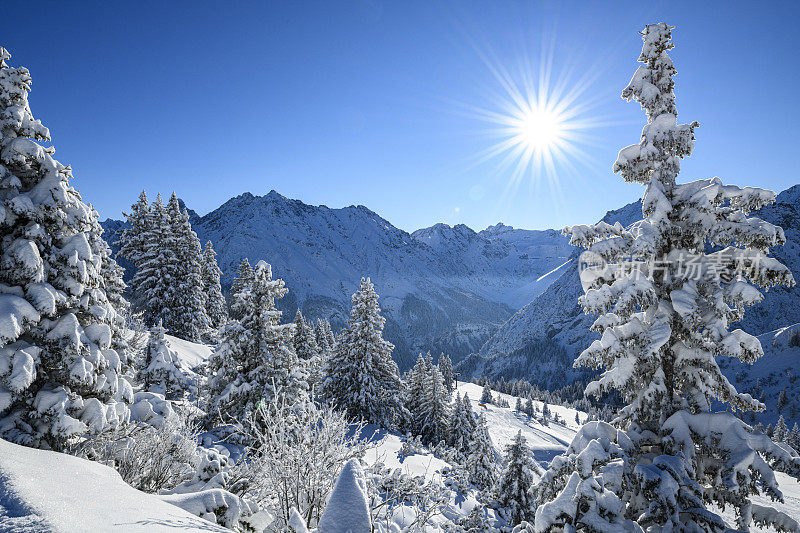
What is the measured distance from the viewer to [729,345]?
6.34 metres

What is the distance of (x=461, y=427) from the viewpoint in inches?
1375

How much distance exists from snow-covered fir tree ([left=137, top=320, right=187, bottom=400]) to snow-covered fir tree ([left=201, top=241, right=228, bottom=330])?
2077 centimetres

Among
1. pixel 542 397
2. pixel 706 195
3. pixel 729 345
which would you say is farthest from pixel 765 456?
pixel 542 397

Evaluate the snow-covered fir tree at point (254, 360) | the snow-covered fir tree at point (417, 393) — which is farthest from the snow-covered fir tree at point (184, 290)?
the snow-covered fir tree at point (417, 393)

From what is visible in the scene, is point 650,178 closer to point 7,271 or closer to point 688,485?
point 688,485

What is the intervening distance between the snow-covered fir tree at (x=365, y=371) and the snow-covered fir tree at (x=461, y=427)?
9222mm

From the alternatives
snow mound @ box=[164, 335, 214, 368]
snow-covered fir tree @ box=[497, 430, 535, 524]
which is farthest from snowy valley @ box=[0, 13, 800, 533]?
snow mound @ box=[164, 335, 214, 368]

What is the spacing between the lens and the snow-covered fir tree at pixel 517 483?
20.3m

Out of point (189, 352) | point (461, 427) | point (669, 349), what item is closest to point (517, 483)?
point (461, 427)

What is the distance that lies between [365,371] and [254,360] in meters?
10.8

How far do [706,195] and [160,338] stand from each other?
2110cm

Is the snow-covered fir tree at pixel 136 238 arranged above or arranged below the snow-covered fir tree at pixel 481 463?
above

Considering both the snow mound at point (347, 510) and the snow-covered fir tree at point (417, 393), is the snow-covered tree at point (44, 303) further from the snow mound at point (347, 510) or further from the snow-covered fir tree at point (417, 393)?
the snow-covered fir tree at point (417, 393)

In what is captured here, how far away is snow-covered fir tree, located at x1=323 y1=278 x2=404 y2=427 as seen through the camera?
26.8 metres
